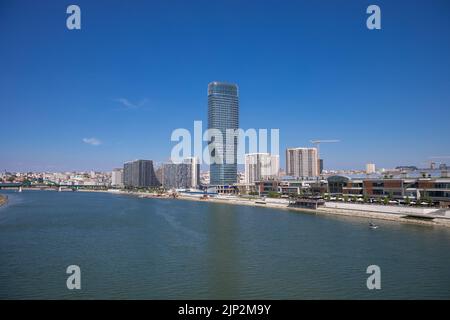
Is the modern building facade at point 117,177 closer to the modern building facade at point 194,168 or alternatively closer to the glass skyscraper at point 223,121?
the modern building facade at point 194,168

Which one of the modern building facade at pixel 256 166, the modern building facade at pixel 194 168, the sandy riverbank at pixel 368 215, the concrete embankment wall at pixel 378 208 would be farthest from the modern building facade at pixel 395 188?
the modern building facade at pixel 194 168

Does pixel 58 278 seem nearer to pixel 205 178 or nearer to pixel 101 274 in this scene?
pixel 101 274

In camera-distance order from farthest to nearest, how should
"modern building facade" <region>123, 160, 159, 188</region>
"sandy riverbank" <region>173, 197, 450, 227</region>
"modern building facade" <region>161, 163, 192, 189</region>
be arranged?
"modern building facade" <region>123, 160, 159, 188</region>, "modern building facade" <region>161, 163, 192, 189</region>, "sandy riverbank" <region>173, 197, 450, 227</region>

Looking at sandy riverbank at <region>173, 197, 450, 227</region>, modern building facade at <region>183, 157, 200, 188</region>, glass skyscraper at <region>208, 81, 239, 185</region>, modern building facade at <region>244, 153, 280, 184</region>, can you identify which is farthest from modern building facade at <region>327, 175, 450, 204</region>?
modern building facade at <region>183, 157, 200, 188</region>

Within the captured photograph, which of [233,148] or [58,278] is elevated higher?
[233,148]

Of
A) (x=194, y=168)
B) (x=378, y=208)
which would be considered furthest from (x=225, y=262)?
(x=194, y=168)

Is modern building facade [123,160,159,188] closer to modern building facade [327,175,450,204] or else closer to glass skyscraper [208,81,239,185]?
glass skyscraper [208,81,239,185]

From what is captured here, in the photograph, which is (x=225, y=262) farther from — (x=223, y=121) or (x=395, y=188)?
(x=223, y=121)
